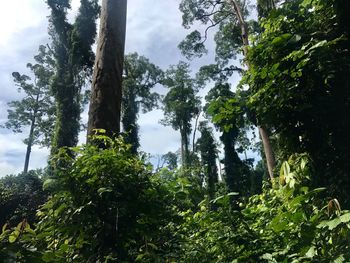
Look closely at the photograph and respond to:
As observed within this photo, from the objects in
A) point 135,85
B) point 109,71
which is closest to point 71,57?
point 135,85

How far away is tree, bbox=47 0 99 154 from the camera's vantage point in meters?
24.8

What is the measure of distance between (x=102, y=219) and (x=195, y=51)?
16897 millimetres

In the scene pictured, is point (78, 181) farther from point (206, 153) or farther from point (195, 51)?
point (206, 153)

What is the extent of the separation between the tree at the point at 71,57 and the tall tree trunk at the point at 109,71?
21.2 metres

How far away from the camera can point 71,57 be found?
25844 millimetres

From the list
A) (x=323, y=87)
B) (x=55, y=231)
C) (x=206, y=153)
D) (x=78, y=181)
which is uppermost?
(x=206, y=153)

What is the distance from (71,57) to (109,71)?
78.9 feet

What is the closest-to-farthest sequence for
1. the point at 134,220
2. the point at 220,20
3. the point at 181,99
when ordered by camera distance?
the point at 134,220 < the point at 220,20 < the point at 181,99

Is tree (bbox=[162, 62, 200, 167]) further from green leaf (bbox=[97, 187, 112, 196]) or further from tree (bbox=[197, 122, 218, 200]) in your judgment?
green leaf (bbox=[97, 187, 112, 196])

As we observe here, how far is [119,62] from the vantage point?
344 centimetres

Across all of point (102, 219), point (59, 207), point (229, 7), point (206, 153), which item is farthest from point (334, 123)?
point (206, 153)

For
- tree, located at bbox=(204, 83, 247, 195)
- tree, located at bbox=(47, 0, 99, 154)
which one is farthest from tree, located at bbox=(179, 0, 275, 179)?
tree, located at bbox=(47, 0, 99, 154)

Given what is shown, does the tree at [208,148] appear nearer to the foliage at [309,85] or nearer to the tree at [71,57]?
the tree at [71,57]

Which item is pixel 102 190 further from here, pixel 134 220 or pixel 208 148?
pixel 208 148
